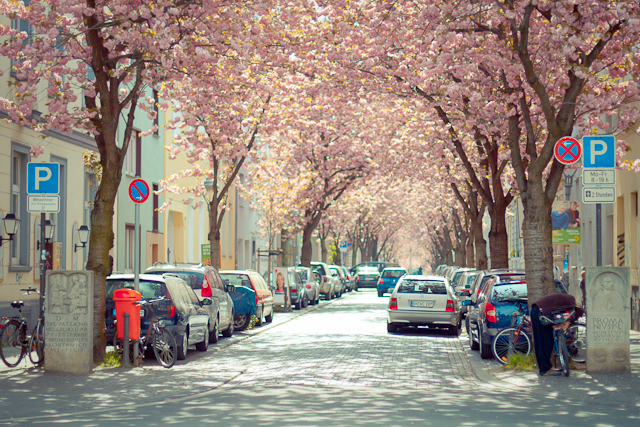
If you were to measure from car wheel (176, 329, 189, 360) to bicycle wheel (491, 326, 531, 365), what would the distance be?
16.3 feet

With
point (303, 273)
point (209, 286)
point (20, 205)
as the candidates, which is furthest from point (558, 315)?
point (303, 273)

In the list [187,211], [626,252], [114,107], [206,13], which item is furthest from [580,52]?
[187,211]

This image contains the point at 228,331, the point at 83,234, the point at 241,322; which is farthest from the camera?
the point at 83,234

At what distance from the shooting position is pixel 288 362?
1433 cm

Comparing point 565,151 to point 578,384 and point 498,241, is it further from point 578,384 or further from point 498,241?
point 498,241

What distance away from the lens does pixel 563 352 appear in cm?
1189

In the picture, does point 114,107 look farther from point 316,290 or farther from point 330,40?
point 316,290

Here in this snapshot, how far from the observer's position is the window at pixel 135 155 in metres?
31.8

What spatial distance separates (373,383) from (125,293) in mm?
4138

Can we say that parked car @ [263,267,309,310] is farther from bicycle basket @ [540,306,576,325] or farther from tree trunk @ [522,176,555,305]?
bicycle basket @ [540,306,576,325]

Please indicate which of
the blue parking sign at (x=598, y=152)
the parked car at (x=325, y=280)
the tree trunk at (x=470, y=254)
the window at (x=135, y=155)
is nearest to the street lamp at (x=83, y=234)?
the window at (x=135, y=155)

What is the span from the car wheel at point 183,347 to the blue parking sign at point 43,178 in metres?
3.25

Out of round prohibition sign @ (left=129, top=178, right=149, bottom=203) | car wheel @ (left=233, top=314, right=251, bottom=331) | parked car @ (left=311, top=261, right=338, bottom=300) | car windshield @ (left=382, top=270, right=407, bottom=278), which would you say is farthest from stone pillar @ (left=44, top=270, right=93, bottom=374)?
car windshield @ (left=382, top=270, right=407, bottom=278)

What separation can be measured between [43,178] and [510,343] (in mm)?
7285
